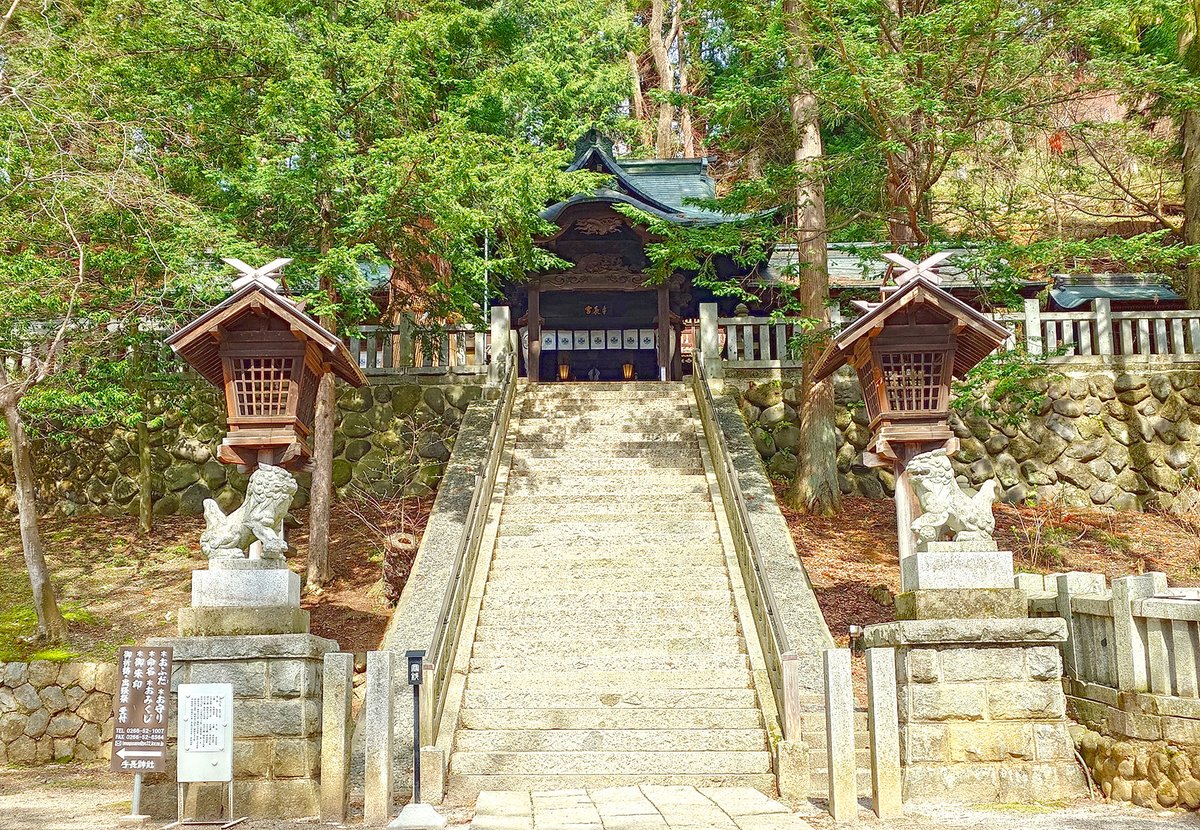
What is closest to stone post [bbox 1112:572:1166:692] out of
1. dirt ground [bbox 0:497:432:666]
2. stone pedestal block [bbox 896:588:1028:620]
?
stone pedestal block [bbox 896:588:1028:620]

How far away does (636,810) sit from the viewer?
6332 millimetres

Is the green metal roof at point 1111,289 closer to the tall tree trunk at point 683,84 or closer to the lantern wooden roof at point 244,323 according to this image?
the tall tree trunk at point 683,84

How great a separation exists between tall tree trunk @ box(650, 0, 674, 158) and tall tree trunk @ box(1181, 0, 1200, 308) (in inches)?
574

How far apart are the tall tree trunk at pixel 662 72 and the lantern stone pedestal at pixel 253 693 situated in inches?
960

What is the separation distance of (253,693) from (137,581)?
20.7ft

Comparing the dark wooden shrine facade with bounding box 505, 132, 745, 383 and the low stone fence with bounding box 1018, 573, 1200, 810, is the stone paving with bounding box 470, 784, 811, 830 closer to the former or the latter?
the low stone fence with bounding box 1018, 573, 1200, 810

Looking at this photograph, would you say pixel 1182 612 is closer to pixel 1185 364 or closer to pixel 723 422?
pixel 723 422

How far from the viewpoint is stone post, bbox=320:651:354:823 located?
6461 millimetres

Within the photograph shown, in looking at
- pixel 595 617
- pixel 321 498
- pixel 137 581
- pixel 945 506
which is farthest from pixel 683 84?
pixel 945 506

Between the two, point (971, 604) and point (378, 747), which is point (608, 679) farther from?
point (971, 604)

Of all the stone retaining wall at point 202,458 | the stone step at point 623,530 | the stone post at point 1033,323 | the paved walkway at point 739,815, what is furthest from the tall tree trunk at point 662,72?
the paved walkway at point 739,815

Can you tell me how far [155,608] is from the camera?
37.0ft

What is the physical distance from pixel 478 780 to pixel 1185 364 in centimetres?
1337

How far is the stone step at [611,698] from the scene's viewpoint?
324 inches
